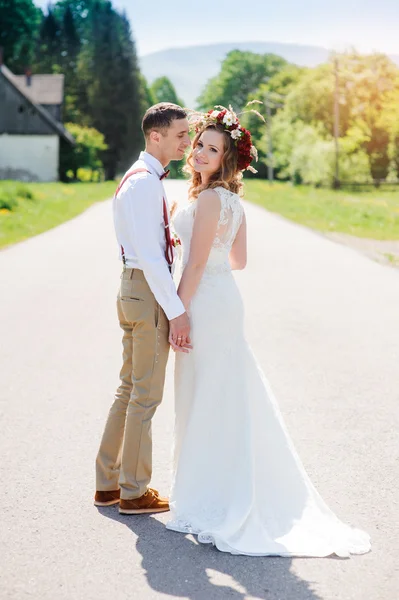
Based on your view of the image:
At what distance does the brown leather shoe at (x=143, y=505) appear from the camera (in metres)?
4.24

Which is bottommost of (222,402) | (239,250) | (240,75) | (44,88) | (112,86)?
(222,402)

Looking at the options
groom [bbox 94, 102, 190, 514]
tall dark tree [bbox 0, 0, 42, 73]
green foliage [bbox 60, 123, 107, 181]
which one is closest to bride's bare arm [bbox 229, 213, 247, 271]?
groom [bbox 94, 102, 190, 514]

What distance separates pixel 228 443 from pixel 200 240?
1.03 metres

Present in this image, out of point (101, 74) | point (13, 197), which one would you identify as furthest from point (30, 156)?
point (13, 197)

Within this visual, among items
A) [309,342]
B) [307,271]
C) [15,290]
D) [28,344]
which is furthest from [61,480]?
[307,271]

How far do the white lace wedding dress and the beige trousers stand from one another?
17cm

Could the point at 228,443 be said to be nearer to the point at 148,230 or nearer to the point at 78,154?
the point at 148,230

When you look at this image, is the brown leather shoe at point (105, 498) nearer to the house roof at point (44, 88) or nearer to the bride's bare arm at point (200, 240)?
the bride's bare arm at point (200, 240)

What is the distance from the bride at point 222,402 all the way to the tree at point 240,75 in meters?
105

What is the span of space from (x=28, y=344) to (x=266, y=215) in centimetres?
2405

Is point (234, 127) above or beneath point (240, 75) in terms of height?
beneath

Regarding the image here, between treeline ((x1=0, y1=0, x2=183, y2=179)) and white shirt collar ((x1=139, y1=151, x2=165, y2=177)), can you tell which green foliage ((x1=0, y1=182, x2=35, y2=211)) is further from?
treeline ((x1=0, y1=0, x2=183, y2=179))

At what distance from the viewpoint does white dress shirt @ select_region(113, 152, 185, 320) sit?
3945 mm

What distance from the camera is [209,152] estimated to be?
4.18 m
